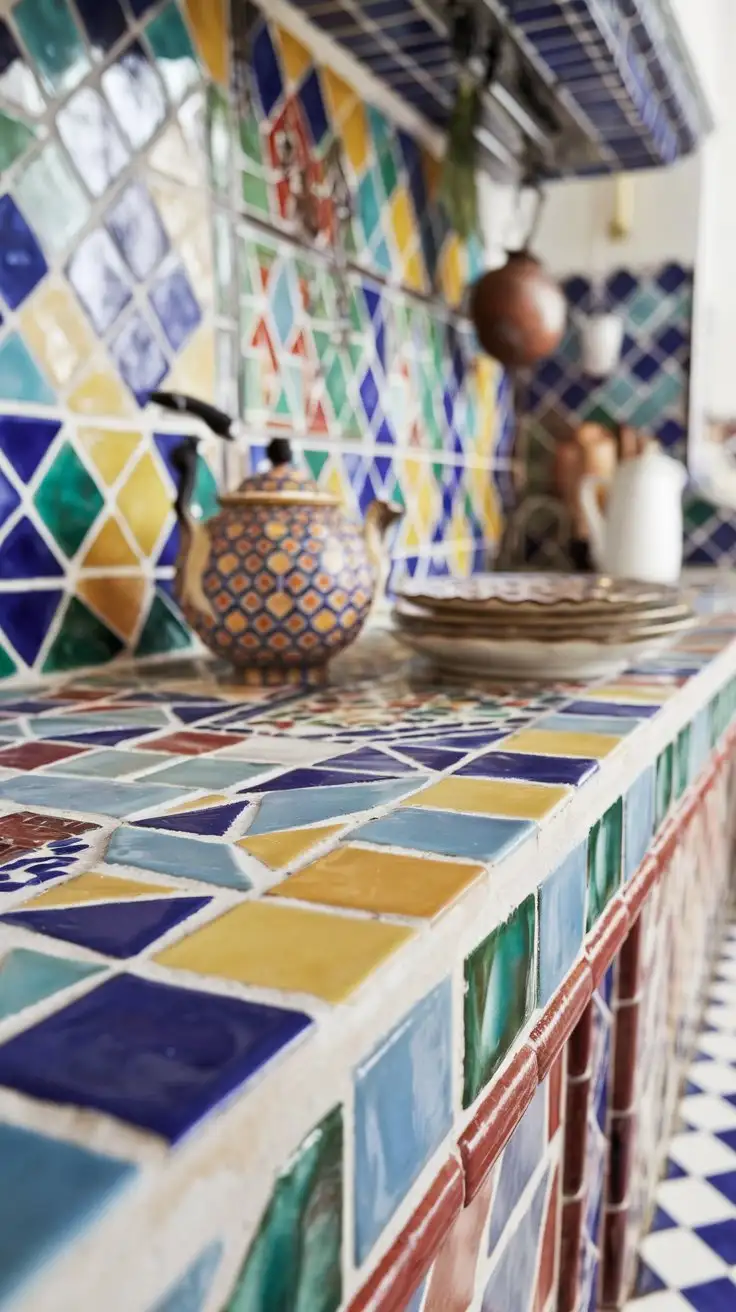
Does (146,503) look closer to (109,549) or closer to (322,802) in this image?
(109,549)

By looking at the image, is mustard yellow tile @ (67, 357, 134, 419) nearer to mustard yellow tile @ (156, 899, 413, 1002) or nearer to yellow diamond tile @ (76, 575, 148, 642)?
yellow diamond tile @ (76, 575, 148, 642)

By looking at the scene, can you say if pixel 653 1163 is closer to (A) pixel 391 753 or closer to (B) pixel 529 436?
(A) pixel 391 753

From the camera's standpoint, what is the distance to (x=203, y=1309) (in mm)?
236

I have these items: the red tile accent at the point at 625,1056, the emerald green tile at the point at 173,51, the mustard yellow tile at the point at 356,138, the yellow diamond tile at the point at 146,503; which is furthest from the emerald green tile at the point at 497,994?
the mustard yellow tile at the point at 356,138

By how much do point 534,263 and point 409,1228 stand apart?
1686mm

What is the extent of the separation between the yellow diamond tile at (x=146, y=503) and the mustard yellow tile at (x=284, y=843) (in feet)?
2.08

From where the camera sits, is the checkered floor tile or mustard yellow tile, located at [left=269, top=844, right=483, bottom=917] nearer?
mustard yellow tile, located at [left=269, top=844, right=483, bottom=917]

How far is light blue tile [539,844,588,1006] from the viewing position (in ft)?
1.57

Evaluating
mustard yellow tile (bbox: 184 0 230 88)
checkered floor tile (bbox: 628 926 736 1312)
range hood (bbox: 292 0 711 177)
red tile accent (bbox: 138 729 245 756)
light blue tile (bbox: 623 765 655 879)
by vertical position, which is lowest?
checkered floor tile (bbox: 628 926 736 1312)

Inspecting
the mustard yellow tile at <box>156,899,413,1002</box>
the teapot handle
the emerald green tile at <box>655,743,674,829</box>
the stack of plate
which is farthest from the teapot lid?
the teapot handle

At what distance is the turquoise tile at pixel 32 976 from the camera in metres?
0.30

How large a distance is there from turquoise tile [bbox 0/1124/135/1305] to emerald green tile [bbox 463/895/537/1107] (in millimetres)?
180

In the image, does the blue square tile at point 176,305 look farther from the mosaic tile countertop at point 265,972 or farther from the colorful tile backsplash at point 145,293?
the mosaic tile countertop at point 265,972

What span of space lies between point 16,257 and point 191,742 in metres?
0.46
